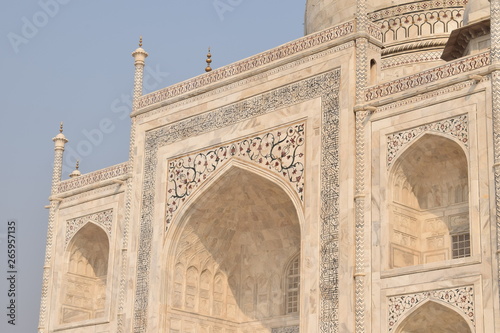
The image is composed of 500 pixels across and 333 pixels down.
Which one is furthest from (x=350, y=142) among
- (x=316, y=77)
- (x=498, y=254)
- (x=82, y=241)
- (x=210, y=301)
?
(x=82, y=241)

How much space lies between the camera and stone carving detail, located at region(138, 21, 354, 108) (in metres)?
11.9

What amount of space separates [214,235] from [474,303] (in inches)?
194

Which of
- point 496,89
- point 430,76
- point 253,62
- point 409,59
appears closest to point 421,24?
point 409,59

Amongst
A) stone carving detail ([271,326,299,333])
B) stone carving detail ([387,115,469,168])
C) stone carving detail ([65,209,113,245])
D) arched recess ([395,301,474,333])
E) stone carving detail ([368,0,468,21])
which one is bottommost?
arched recess ([395,301,474,333])

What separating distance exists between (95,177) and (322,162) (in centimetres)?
473

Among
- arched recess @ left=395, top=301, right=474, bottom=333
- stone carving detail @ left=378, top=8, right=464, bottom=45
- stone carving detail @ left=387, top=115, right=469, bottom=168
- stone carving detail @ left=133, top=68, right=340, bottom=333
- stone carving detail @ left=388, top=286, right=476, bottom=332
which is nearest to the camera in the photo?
stone carving detail @ left=388, top=286, right=476, bottom=332

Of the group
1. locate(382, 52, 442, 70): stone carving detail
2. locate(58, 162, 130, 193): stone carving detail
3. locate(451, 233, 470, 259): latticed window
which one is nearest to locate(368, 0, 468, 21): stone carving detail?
locate(382, 52, 442, 70): stone carving detail

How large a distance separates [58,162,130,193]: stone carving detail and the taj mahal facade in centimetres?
3

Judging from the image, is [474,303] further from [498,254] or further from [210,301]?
[210,301]

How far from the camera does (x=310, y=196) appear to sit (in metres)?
11.5

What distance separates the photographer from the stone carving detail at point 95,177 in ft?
47.3

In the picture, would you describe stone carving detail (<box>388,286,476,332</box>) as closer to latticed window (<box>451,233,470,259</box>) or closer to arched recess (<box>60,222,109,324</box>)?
latticed window (<box>451,233,470,259</box>)

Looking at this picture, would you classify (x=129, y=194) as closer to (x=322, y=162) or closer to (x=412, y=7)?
(x=322, y=162)

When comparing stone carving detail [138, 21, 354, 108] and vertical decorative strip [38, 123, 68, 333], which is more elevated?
stone carving detail [138, 21, 354, 108]
